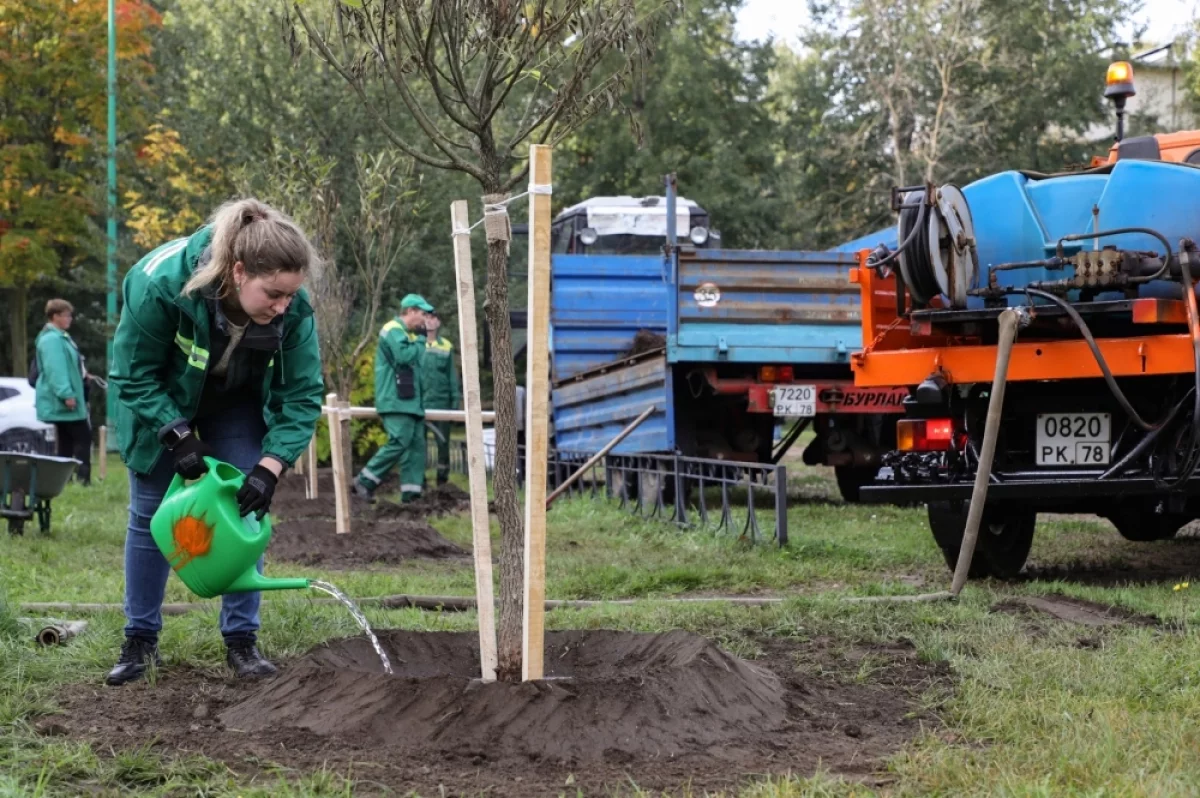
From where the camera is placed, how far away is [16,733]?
3867 mm

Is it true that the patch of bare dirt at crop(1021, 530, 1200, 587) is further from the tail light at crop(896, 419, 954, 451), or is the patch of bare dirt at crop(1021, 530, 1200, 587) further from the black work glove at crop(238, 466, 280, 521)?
the black work glove at crop(238, 466, 280, 521)

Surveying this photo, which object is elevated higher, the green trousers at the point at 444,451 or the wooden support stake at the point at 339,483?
the wooden support stake at the point at 339,483

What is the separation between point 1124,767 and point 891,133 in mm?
28076

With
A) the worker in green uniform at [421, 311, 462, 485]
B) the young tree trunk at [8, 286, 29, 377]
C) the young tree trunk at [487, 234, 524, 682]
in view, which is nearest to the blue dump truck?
the worker in green uniform at [421, 311, 462, 485]

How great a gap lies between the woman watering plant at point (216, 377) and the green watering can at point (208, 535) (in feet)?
0.17

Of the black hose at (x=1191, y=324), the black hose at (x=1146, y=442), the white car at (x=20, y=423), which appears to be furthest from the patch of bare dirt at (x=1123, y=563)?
the white car at (x=20, y=423)

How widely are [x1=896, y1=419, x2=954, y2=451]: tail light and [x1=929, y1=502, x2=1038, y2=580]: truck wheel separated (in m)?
0.39

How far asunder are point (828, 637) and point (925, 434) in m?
1.78

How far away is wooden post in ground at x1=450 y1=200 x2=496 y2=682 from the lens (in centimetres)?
414

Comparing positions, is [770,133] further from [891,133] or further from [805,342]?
[805,342]

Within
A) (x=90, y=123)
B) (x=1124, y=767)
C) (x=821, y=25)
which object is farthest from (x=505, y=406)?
(x=821, y=25)

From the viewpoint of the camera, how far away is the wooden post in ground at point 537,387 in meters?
3.90

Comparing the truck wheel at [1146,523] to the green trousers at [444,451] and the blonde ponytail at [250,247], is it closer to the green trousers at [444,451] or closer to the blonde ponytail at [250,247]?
the blonde ponytail at [250,247]

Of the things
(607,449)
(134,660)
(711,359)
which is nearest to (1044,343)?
(134,660)
